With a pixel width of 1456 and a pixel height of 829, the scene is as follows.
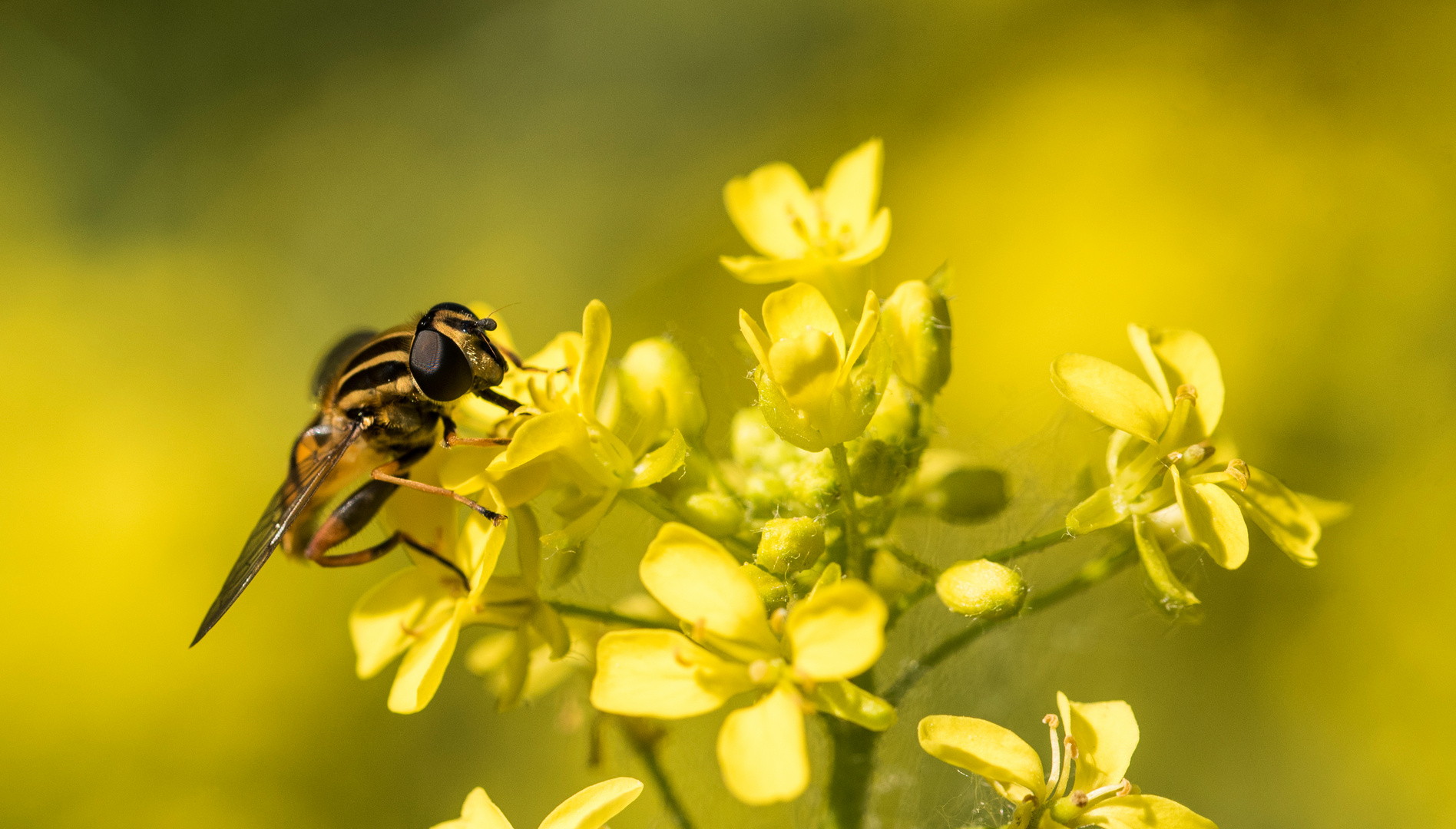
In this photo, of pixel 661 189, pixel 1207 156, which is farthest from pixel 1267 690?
pixel 661 189

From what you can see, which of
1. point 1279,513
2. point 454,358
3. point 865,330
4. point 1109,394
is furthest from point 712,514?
point 1279,513

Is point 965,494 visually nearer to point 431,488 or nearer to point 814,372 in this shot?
point 814,372

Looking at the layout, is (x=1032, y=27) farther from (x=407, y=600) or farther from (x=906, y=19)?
(x=407, y=600)

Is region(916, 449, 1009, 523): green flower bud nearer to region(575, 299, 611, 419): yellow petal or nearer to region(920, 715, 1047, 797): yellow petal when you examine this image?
region(920, 715, 1047, 797): yellow petal

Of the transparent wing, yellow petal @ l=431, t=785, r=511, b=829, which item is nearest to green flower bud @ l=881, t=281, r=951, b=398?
yellow petal @ l=431, t=785, r=511, b=829

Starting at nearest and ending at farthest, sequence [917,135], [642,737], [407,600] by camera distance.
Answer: [407,600] → [642,737] → [917,135]
